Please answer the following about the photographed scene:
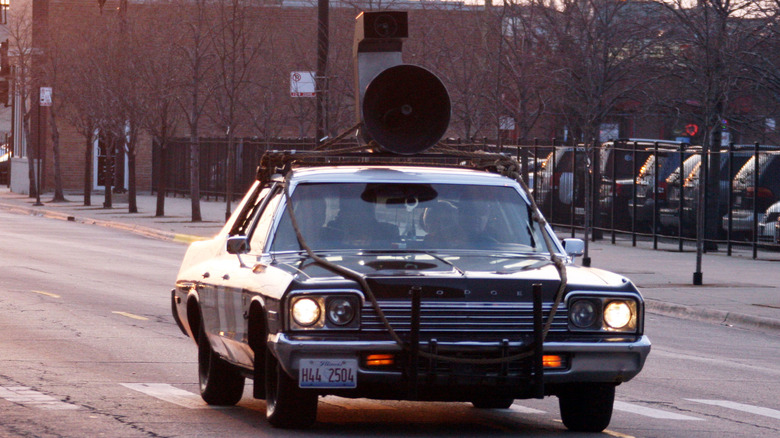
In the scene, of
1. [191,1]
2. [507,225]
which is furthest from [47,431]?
[191,1]

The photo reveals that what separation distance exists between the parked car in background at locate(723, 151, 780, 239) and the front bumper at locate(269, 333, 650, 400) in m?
19.4

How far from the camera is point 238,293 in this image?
832 cm

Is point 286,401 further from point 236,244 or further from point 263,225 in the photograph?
point 263,225

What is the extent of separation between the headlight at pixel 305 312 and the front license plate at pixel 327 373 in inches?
8.8

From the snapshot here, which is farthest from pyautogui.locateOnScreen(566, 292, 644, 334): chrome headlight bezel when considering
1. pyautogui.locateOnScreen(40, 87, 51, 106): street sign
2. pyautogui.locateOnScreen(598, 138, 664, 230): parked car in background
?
pyautogui.locateOnScreen(40, 87, 51, 106): street sign

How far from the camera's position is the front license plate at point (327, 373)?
7.21 meters

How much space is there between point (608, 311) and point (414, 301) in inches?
46.2

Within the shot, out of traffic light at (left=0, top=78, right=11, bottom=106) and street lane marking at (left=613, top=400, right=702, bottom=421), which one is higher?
traffic light at (left=0, top=78, right=11, bottom=106)

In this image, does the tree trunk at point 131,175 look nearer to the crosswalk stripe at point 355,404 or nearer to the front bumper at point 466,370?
the crosswalk stripe at point 355,404

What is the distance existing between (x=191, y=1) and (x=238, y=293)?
117 feet

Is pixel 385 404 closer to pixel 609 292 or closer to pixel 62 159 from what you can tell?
pixel 609 292

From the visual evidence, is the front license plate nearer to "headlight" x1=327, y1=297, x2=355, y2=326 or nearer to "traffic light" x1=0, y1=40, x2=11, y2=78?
"headlight" x1=327, y1=297, x2=355, y2=326

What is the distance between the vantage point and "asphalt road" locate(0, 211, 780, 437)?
27.3ft

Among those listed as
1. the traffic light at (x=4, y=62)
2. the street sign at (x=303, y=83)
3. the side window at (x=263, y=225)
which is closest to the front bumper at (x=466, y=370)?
the side window at (x=263, y=225)
